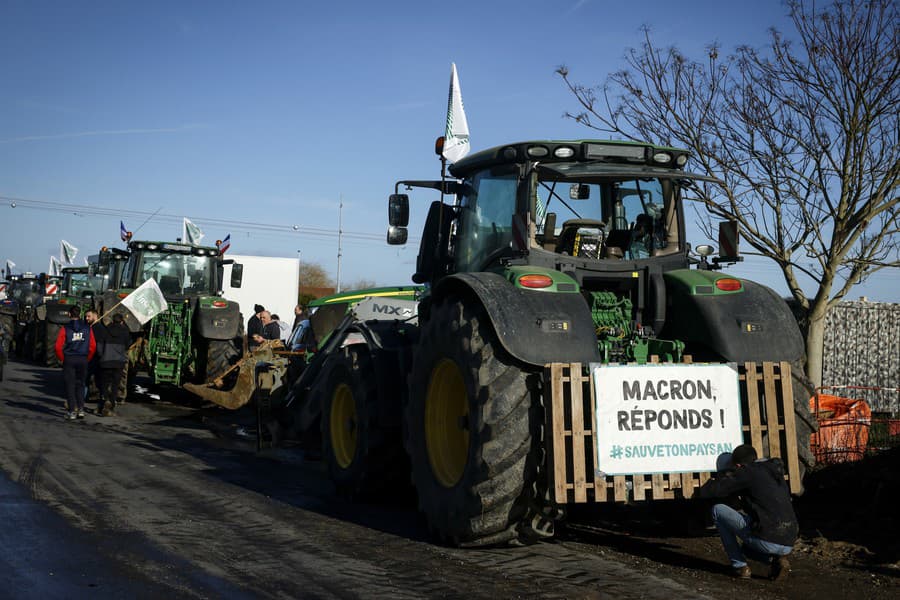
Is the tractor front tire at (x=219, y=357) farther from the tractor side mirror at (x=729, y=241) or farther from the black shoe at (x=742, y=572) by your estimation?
the black shoe at (x=742, y=572)

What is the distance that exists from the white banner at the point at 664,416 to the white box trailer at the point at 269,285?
26683mm

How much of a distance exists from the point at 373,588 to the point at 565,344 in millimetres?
1907

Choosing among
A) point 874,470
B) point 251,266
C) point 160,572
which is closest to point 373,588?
point 160,572

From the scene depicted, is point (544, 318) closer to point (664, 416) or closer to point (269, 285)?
point (664, 416)

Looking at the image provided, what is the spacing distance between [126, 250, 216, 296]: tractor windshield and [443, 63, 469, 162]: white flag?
9.92m

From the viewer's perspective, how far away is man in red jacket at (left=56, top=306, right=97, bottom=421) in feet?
45.9

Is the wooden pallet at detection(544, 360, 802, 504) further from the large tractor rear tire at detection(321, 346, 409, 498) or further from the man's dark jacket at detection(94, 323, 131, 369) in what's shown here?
the man's dark jacket at detection(94, 323, 131, 369)

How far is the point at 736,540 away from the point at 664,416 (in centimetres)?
89

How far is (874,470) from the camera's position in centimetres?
802

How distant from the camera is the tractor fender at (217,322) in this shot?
15.8 metres

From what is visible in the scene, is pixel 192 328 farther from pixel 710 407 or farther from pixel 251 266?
pixel 251 266

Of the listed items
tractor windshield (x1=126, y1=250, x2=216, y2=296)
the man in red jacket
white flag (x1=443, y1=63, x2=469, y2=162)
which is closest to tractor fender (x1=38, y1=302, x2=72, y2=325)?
tractor windshield (x1=126, y1=250, x2=216, y2=296)

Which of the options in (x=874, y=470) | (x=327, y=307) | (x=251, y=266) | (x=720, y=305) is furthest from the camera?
(x=251, y=266)

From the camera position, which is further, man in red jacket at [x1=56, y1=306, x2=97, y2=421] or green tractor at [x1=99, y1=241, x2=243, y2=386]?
green tractor at [x1=99, y1=241, x2=243, y2=386]
